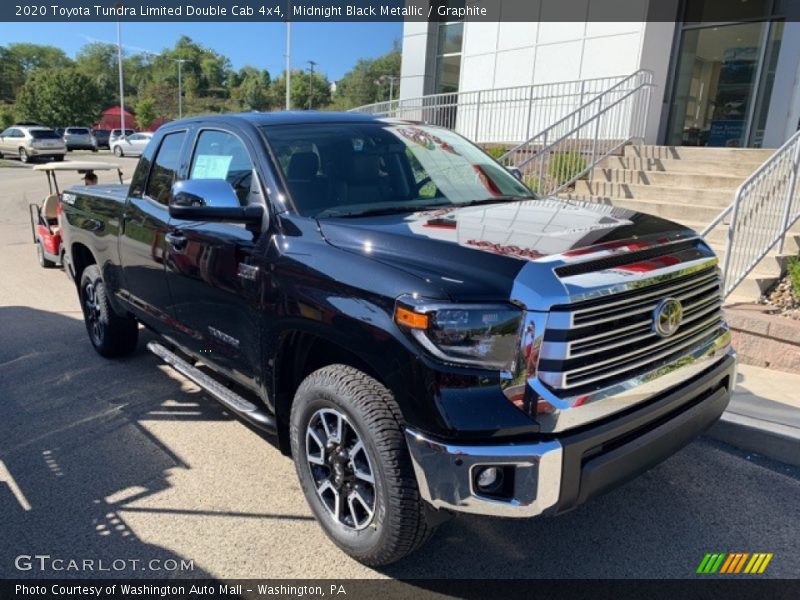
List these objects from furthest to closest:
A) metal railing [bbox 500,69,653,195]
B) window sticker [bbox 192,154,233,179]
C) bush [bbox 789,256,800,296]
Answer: metal railing [bbox 500,69,653,195]
bush [bbox 789,256,800,296]
window sticker [bbox 192,154,233,179]

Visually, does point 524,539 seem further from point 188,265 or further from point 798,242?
point 798,242

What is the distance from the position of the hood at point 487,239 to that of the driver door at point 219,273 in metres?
0.59

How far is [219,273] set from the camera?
3.33 m

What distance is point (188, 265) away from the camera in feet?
11.9

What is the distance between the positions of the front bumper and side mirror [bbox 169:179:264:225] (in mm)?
1413

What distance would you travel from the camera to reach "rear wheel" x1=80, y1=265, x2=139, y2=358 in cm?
516

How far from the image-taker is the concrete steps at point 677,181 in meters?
7.74

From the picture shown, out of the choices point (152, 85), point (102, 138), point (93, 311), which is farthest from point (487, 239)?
point (152, 85)

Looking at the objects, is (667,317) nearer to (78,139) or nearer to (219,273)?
(219,273)

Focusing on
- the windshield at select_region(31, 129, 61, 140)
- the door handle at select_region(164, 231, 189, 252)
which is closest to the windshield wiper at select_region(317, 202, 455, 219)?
the door handle at select_region(164, 231, 189, 252)

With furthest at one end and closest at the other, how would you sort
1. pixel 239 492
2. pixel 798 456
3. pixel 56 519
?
pixel 798 456, pixel 239 492, pixel 56 519

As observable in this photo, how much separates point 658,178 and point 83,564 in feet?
28.3

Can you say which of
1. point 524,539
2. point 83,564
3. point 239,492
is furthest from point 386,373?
point 83,564

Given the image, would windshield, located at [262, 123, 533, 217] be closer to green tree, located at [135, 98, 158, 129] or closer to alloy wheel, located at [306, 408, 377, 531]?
alloy wheel, located at [306, 408, 377, 531]
